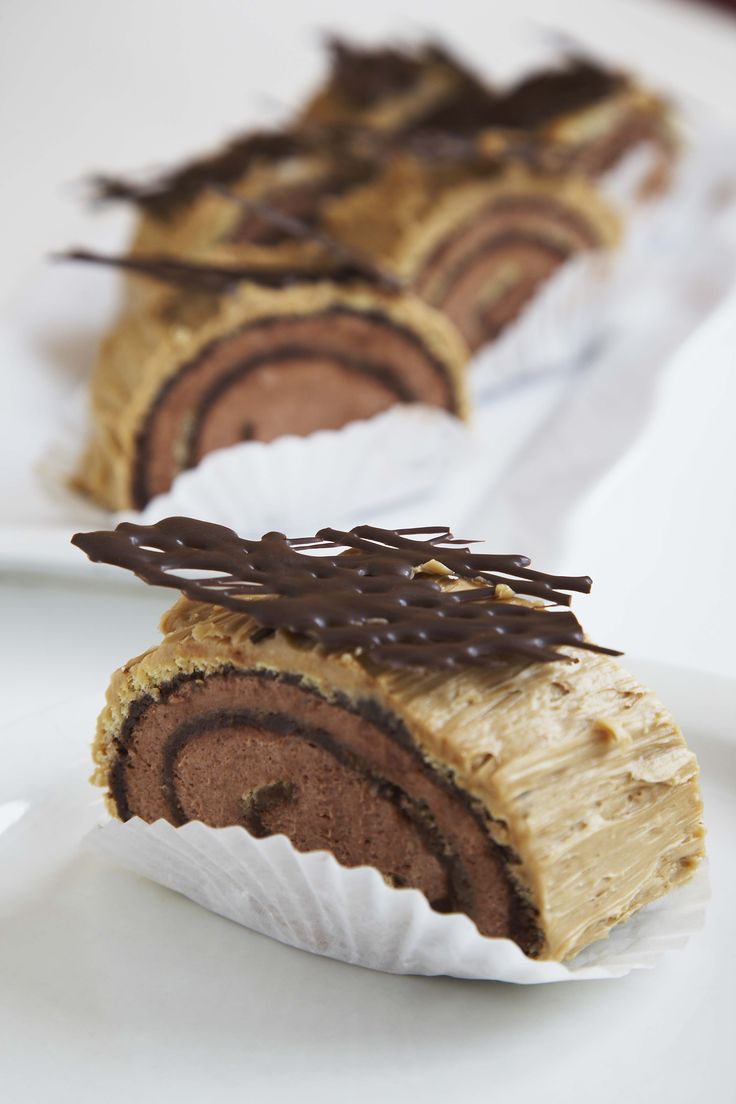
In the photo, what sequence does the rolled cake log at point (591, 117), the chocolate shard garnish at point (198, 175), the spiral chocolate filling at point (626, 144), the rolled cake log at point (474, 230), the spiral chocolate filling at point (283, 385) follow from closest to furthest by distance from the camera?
1. the spiral chocolate filling at point (283, 385)
2. the rolled cake log at point (474, 230)
3. the chocolate shard garnish at point (198, 175)
4. the rolled cake log at point (591, 117)
5. the spiral chocolate filling at point (626, 144)

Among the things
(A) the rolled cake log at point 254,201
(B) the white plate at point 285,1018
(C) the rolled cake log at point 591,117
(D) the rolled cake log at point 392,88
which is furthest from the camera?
(D) the rolled cake log at point 392,88

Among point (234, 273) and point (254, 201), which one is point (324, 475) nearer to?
point (234, 273)

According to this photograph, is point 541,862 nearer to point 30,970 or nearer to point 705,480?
point 30,970

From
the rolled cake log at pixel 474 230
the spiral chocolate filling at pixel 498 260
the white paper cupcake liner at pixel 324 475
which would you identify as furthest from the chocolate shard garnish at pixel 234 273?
the spiral chocolate filling at pixel 498 260

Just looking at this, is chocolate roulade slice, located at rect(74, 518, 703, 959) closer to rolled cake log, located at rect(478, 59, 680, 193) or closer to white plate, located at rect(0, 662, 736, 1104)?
white plate, located at rect(0, 662, 736, 1104)

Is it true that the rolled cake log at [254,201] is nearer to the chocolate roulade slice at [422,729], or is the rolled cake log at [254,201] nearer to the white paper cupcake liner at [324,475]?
the white paper cupcake liner at [324,475]

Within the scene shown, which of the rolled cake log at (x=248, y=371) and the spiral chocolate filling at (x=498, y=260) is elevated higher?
the spiral chocolate filling at (x=498, y=260)

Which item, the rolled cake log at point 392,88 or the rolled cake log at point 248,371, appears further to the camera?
the rolled cake log at point 392,88

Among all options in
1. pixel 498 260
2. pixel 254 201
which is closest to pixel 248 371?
pixel 254 201

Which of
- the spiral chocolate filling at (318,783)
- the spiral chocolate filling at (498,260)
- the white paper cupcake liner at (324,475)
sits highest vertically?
the spiral chocolate filling at (498,260)
